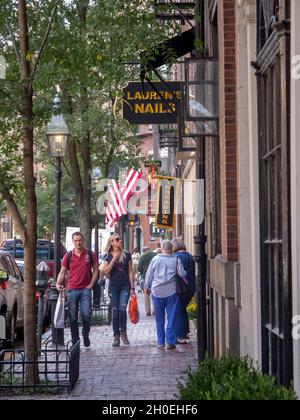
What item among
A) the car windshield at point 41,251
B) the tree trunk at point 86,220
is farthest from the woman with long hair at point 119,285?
the car windshield at point 41,251

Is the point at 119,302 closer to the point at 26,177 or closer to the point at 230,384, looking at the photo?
the point at 26,177

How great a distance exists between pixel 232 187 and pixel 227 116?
743 millimetres

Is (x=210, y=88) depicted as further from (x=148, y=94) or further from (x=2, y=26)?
(x=148, y=94)

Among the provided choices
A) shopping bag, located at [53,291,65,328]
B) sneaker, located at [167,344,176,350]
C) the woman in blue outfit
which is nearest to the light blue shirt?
the woman in blue outfit

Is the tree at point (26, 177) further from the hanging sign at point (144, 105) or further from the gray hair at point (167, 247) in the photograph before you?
the gray hair at point (167, 247)

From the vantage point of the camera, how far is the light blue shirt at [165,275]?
1554 centimetres

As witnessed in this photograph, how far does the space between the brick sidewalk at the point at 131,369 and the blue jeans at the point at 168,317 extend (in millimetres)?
199

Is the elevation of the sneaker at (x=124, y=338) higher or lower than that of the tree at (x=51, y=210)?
lower

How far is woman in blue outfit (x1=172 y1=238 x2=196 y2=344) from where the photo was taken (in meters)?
15.8

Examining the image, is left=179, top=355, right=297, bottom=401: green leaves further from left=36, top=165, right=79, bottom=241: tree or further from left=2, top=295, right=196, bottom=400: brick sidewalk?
left=36, top=165, right=79, bottom=241: tree

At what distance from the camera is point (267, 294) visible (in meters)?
7.62

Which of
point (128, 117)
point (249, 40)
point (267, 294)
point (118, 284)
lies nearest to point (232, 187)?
point (249, 40)

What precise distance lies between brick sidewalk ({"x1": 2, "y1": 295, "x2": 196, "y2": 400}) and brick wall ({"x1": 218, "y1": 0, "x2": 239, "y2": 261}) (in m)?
1.60

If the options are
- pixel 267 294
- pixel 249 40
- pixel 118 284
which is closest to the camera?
pixel 267 294
